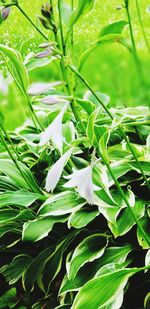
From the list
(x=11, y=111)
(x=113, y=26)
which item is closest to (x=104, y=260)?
(x=113, y=26)

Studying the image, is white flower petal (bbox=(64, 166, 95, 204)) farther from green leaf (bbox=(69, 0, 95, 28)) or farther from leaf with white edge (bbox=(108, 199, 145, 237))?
green leaf (bbox=(69, 0, 95, 28))

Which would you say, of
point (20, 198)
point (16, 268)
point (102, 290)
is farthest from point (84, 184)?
point (16, 268)

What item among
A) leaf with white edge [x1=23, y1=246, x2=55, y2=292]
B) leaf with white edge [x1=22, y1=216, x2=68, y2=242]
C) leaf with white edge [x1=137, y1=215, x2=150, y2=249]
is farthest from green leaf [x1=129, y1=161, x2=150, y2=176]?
leaf with white edge [x1=23, y1=246, x2=55, y2=292]

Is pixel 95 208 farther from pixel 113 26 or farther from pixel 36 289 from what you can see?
pixel 113 26

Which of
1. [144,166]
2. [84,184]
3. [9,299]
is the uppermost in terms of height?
[84,184]

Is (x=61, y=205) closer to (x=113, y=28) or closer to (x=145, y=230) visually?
(x=145, y=230)

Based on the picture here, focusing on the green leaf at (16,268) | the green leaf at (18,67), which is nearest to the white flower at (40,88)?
the green leaf at (18,67)
